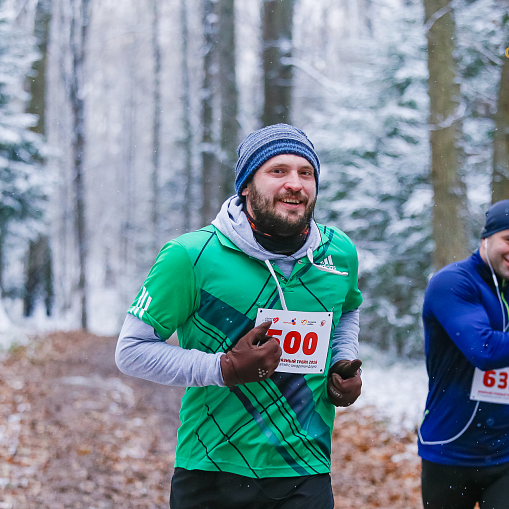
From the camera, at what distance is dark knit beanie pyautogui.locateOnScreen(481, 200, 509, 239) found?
2918 millimetres

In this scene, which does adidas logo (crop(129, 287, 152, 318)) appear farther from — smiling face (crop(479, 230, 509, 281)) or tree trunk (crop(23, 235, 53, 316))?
tree trunk (crop(23, 235, 53, 316))

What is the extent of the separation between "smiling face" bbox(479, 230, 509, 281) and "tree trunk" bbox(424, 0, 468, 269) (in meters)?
4.33

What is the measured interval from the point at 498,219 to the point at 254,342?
60.6 inches

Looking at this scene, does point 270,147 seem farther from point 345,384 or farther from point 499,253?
point 499,253

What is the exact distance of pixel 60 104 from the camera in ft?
95.9

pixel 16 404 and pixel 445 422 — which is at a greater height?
pixel 445 422

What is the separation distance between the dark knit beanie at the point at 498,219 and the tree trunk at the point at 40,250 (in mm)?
17110

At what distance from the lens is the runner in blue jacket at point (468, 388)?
2.83 m

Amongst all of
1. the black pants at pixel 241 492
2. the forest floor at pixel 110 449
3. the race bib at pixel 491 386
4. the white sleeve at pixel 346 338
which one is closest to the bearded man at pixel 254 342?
the black pants at pixel 241 492

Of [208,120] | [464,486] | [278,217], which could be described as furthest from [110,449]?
[208,120]

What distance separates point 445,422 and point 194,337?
1460 mm

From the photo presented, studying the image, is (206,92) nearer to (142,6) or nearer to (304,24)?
(304,24)

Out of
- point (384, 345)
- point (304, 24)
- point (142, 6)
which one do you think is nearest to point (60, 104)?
point (142, 6)

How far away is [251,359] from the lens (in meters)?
2.18
